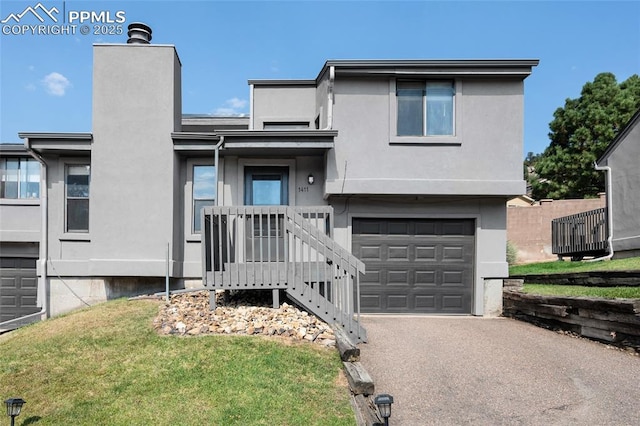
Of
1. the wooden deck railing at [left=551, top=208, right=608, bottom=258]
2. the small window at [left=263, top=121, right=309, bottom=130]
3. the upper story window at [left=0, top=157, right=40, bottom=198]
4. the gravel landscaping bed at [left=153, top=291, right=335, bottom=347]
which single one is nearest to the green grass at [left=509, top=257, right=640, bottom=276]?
the wooden deck railing at [left=551, top=208, right=608, bottom=258]

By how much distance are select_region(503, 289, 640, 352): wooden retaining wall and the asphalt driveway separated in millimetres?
225

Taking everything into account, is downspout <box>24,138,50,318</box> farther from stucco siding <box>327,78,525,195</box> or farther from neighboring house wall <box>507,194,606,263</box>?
neighboring house wall <box>507,194,606,263</box>

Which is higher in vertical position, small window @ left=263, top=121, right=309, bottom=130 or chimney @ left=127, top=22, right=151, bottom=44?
chimney @ left=127, top=22, right=151, bottom=44

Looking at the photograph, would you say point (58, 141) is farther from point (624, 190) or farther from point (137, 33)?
point (624, 190)

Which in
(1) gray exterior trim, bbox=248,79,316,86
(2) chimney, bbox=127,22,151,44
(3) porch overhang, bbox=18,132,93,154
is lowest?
(3) porch overhang, bbox=18,132,93,154

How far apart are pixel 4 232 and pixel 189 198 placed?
192 inches

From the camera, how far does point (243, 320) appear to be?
24.1 feet

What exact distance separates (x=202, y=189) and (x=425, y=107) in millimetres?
5565

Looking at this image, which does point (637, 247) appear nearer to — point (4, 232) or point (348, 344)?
point (348, 344)

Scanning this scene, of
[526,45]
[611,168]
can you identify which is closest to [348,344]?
[526,45]

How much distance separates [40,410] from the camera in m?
5.02

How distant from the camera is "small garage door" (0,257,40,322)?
37.4 ft

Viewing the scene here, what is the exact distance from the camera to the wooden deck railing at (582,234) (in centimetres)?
1427

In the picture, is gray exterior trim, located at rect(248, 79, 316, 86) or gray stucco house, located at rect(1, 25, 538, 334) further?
gray exterior trim, located at rect(248, 79, 316, 86)
